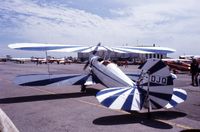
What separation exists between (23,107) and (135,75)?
22.8 feet

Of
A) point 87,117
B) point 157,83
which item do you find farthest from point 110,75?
point 157,83

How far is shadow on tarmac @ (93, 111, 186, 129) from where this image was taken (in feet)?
26.3

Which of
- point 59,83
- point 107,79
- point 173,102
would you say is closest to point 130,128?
point 173,102

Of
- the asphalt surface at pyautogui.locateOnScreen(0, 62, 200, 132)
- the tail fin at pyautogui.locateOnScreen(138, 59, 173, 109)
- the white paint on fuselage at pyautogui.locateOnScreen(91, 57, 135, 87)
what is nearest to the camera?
the asphalt surface at pyautogui.locateOnScreen(0, 62, 200, 132)

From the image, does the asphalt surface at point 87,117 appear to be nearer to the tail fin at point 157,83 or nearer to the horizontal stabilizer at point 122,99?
the horizontal stabilizer at point 122,99

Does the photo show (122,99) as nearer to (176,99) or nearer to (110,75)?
(176,99)

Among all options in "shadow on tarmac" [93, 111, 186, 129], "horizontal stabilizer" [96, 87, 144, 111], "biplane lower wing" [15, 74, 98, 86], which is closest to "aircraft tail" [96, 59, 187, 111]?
"horizontal stabilizer" [96, 87, 144, 111]

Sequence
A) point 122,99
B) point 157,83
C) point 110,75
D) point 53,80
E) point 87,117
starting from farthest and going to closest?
point 53,80, point 110,75, point 87,117, point 157,83, point 122,99

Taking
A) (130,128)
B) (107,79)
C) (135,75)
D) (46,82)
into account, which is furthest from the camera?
(135,75)

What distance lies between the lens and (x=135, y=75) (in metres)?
15.7

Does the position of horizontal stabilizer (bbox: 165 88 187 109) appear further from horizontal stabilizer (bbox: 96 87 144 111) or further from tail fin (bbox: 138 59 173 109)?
horizontal stabilizer (bbox: 96 87 144 111)

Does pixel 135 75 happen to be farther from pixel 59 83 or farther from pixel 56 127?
pixel 56 127

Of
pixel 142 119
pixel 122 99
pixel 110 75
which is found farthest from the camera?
pixel 110 75

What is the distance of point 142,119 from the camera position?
8.61 m
